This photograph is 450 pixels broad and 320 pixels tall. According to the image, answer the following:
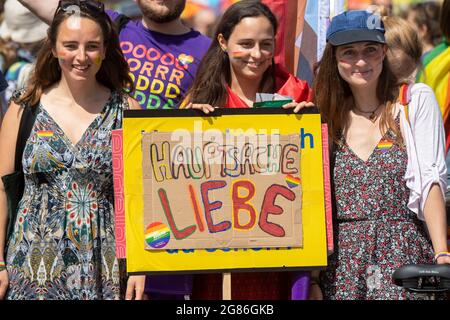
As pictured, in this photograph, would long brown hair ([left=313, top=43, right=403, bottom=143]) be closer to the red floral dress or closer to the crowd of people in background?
the crowd of people in background

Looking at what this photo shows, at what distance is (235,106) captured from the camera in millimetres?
5496

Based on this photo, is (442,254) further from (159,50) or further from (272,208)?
(159,50)

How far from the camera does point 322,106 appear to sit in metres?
5.52

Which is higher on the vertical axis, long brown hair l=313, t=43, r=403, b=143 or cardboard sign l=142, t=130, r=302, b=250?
long brown hair l=313, t=43, r=403, b=143

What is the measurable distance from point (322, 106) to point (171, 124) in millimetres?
842

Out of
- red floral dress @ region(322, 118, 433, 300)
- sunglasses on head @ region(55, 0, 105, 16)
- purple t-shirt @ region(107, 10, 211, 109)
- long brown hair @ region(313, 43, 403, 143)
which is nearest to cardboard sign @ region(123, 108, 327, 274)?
red floral dress @ region(322, 118, 433, 300)

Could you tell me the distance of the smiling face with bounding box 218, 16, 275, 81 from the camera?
548 cm

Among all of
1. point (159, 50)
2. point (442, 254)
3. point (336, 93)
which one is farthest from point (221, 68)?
point (442, 254)

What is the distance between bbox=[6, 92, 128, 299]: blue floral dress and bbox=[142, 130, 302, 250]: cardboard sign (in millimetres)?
311

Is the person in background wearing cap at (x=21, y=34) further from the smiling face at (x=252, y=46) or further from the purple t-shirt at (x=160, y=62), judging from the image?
the smiling face at (x=252, y=46)

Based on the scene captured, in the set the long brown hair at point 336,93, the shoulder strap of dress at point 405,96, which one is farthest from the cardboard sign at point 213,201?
the shoulder strap of dress at point 405,96

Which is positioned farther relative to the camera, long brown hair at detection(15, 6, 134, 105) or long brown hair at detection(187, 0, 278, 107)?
long brown hair at detection(187, 0, 278, 107)

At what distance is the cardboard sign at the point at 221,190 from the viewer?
16.8ft

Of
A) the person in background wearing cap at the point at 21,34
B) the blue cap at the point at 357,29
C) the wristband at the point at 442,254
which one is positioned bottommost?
the wristband at the point at 442,254
